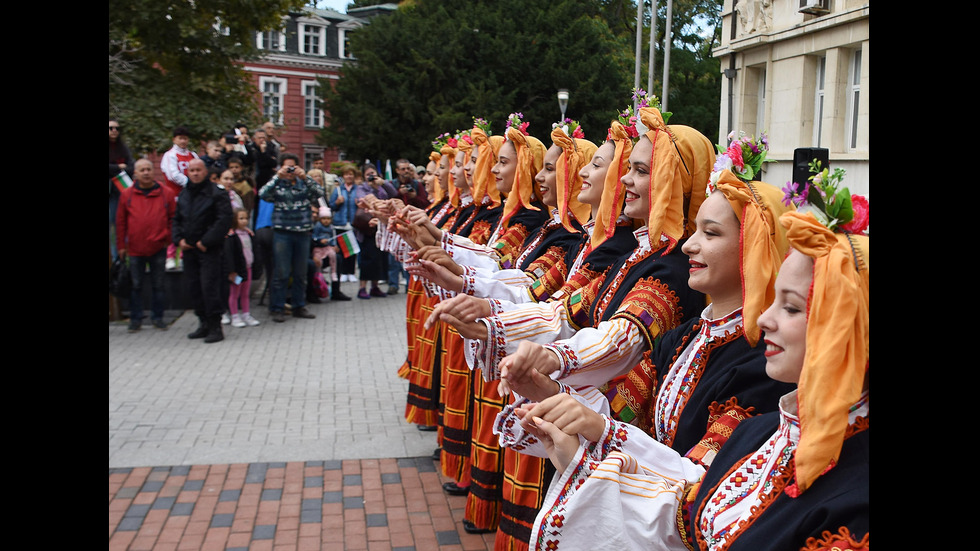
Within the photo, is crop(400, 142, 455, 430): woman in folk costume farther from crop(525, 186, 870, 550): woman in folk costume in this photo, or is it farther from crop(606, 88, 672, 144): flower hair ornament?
crop(525, 186, 870, 550): woman in folk costume

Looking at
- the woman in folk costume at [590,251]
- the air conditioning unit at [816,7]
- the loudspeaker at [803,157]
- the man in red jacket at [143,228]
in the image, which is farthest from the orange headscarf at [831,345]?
the air conditioning unit at [816,7]

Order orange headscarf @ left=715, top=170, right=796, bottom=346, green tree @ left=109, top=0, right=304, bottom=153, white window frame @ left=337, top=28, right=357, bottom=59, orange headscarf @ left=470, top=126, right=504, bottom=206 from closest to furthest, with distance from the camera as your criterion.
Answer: orange headscarf @ left=715, top=170, right=796, bottom=346
orange headscarf @ left=470, top=126, right=504, bottom=206
green tree @ left=109, top=0, right=304, bottom=153
white window frame @ left=337, top=28, right=357, bottom=59

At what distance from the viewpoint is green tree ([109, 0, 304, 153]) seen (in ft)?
58.1

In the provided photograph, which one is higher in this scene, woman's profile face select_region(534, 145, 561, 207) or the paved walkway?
woman's profile face select_region(534, 145, 561, 207)

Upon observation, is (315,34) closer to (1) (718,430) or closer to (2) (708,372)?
(2) (708,372)

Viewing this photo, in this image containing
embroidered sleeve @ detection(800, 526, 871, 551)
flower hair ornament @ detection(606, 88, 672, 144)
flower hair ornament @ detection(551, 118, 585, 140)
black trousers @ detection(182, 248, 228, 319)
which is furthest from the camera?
black trousers @ detection(182, 248, 228, 319)

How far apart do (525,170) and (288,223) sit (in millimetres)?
6386

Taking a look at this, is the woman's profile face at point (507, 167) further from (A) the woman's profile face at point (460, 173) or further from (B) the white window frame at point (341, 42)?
(B) the white window frame at point (341, 42)

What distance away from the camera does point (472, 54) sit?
30.0 m

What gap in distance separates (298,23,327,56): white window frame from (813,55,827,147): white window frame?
28938mm

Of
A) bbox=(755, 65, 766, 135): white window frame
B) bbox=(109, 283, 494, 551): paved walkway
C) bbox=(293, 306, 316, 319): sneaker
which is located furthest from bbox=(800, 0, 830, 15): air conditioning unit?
bbox=(109, 283, 494, 551): paved walkway
